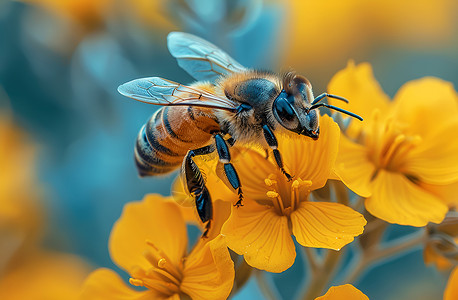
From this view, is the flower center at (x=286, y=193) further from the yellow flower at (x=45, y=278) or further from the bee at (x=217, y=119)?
the yellow flower at (x=45, y=278)

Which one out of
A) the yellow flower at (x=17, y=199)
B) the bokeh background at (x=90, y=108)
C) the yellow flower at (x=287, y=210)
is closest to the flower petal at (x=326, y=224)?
the yellow flower at (x=287, y=210)

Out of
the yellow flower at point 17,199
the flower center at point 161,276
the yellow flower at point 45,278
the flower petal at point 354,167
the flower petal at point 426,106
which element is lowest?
the yellow flower at point 45,278

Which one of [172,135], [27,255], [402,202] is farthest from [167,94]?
[27,255]

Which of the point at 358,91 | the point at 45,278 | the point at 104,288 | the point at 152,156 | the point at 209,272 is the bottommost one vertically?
the point at 45,278

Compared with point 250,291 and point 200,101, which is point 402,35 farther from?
point 200,101

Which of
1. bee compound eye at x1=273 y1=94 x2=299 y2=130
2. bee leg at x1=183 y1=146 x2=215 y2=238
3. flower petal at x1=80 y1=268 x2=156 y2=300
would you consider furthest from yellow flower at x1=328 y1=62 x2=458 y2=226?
flower petal at x1=80 y1=268 x2=156 y2=300

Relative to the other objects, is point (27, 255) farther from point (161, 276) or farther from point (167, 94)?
point (167, 94)

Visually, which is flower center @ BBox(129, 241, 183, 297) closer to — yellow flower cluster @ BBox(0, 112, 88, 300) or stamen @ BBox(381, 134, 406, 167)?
stamen @ BBox(381, 134, 406, 167)
